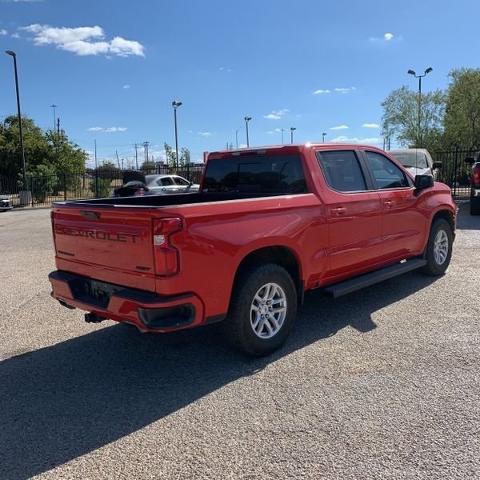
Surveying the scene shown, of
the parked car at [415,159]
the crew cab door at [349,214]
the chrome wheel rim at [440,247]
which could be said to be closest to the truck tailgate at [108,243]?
the crew cab door at [349,214]

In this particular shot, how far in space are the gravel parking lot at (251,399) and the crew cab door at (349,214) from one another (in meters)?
0.65

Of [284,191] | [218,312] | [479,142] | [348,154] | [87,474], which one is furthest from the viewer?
[479,142]

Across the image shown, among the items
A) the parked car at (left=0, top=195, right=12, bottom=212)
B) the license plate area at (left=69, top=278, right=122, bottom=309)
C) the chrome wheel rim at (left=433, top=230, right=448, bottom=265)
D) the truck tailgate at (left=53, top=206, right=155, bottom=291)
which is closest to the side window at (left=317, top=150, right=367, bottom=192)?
the chrome wheel rim at (left=433, top=230, right=448, bottom=265)

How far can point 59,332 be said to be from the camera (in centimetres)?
532

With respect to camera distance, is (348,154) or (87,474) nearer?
(87,474)

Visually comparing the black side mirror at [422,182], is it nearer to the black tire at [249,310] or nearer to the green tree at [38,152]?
the black tire at [249,310]

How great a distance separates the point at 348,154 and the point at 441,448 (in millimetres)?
3304

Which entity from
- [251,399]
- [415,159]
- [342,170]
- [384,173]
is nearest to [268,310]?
[251,399]

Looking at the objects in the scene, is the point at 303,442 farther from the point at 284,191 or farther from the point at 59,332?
the point at 59,332

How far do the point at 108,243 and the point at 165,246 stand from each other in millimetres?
667

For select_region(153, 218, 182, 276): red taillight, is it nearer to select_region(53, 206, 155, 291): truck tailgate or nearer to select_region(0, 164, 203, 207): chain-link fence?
select_region(53, 206, 155, 291): truck tailgate

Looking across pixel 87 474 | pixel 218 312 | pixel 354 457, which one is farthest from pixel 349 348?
pixel 87 474

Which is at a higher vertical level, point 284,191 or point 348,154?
point 348,154

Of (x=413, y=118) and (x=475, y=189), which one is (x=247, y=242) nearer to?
(x=475, y=189)
